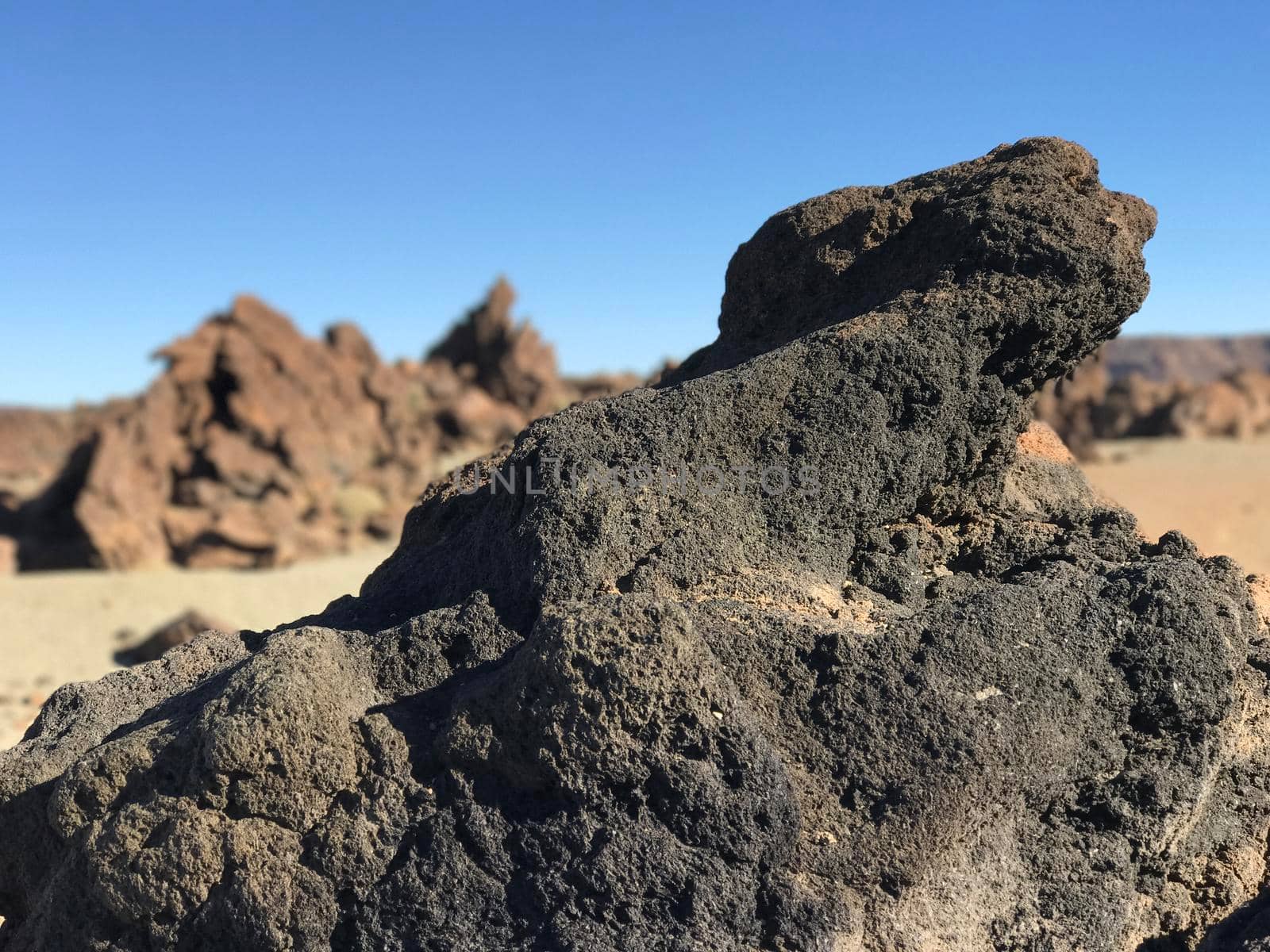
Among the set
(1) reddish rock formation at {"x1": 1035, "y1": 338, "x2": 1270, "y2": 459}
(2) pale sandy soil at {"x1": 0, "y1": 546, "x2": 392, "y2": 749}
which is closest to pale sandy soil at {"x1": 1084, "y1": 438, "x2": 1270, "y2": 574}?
(1) reddish rock formation at {"x1": 1035, "y1": 338, "x2": 1270, "y2": 459}

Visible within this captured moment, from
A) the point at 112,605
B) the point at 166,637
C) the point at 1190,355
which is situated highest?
the point at 1190,355

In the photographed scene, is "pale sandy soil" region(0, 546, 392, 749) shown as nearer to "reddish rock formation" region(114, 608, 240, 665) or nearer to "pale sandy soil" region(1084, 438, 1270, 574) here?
"reddish rock formation" region(114, 608, 240, 665)

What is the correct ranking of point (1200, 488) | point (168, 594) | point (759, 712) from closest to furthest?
1. point (759, 712)
2. point (168, 594)
3. point (1200, 488)

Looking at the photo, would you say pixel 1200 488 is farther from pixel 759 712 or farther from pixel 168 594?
pixel 759 712

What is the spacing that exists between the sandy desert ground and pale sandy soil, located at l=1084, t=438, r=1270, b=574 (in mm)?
32

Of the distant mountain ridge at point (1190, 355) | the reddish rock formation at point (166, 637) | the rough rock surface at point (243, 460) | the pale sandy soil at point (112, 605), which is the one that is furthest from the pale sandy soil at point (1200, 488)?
the distant mountain ridge at point (1190, 355)

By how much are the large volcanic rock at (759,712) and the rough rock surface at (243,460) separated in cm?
981

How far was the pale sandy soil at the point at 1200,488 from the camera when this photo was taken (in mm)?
12844

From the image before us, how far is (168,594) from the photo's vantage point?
1079 cm

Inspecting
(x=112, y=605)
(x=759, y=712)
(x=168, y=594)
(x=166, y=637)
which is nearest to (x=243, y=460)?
(x=168, y=594)

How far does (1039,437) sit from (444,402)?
17.7m

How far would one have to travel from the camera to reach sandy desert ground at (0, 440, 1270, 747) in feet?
27.4

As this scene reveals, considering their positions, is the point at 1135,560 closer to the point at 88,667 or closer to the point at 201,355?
the point at 88,667

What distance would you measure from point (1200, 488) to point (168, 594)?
14655 mm
